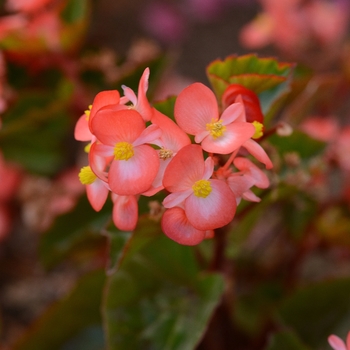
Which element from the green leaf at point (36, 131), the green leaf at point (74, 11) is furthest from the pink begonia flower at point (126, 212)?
the green leaf at point (74, 11)

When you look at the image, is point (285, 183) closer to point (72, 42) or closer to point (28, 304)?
point (72, 42)

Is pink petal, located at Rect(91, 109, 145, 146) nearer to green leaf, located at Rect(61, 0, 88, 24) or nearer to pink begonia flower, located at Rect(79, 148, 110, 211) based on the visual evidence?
pink begonia flower, located at Rect(79, 148, 110, 211)

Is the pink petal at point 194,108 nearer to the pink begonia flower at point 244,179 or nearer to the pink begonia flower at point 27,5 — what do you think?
the pink begonia flower at point 244,179

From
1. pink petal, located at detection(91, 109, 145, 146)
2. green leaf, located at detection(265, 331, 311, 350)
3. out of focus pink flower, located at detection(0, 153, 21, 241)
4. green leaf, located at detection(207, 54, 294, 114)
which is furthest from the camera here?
out of focus pink flower, located at detection(0, 153, 21, 241)

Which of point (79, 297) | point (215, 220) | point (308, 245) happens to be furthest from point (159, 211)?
point (308, 245)

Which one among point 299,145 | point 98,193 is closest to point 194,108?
point 98,193

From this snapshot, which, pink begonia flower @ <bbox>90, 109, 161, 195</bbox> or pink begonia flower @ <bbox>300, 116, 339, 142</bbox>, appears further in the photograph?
pink begonia flower @ <bbox>300, 116, 339, 142</bbox>

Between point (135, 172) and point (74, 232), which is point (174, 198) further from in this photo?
point (74, 232)

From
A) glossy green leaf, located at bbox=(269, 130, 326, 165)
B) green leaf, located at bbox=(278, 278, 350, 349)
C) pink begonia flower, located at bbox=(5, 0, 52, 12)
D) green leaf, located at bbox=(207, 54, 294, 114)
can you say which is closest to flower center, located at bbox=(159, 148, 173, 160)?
green leaf, located at bbox=(207, 54, 294, 114)
